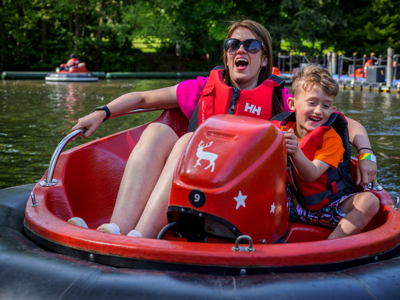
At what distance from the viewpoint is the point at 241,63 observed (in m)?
2.43

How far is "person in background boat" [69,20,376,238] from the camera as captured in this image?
6.31 feet

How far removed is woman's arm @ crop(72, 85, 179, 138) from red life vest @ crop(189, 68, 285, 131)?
22 cm

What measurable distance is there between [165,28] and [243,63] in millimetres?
20120

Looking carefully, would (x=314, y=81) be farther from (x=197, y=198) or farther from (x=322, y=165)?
(x=197, y=198)

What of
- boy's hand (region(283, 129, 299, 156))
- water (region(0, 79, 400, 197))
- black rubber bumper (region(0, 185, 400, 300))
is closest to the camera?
black rubber bumper (region(0, 185, 400, 300))

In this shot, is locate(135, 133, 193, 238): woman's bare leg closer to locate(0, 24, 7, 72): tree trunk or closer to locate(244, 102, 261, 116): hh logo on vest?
locate(244, 102, 261, 116): hh logo on vest

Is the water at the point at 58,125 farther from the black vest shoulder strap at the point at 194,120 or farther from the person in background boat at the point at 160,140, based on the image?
the black vest shoulder strap at the point at 194,120

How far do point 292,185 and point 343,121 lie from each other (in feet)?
1.27

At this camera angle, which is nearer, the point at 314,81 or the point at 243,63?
the point at 314,81

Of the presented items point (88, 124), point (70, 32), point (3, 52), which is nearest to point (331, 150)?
point (88, 124)

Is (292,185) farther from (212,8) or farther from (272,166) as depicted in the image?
(212,8)

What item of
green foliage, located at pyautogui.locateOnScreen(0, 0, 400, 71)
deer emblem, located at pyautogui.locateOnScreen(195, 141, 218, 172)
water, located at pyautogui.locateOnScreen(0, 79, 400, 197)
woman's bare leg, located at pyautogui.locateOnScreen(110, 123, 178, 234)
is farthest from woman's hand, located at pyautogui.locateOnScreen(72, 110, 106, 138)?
green foliage, located at pyautogui.locateOnScreen(0, 0, 400, 71)

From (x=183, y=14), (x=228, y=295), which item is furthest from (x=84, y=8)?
(x=228, y=295)

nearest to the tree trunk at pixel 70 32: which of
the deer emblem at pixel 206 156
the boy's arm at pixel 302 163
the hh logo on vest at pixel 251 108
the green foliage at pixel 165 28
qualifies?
the green foliage at pixel 165 28
